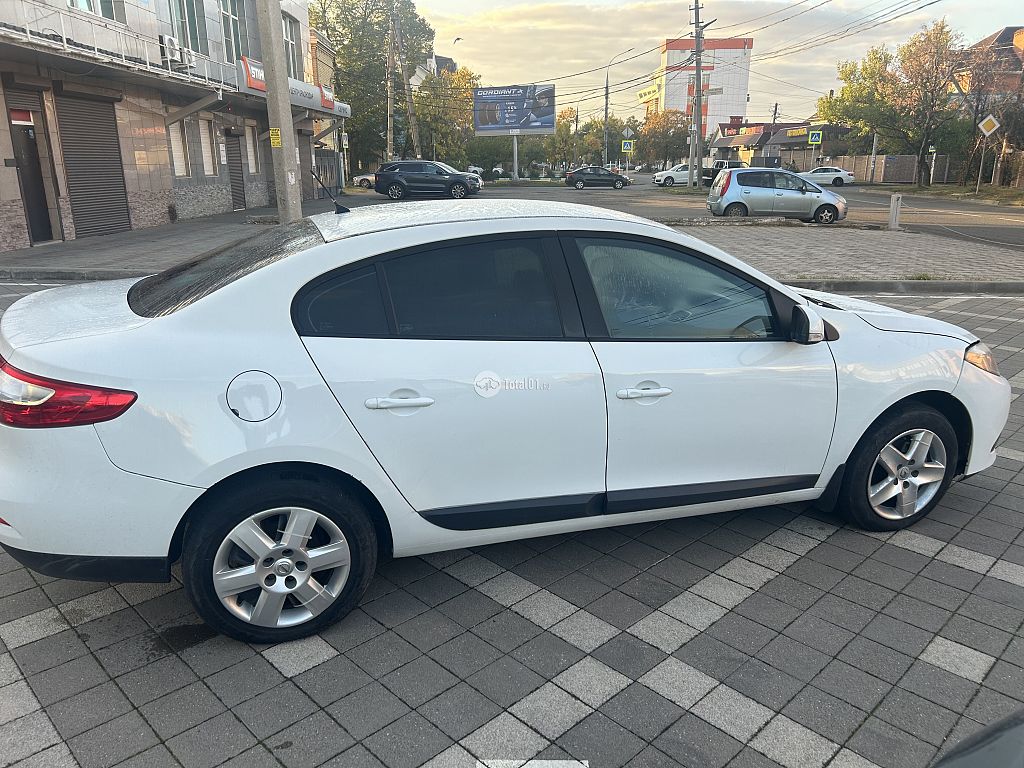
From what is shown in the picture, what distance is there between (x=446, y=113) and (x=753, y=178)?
39486 mm

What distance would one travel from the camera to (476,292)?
10.2 ft

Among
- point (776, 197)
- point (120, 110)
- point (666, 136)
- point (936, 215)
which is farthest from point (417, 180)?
point (666, 136)

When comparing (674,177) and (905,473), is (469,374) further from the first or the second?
(674,177)

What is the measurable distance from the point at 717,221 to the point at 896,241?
5.48 meters

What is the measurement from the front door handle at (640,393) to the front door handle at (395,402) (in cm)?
79

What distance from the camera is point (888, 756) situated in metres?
2.40

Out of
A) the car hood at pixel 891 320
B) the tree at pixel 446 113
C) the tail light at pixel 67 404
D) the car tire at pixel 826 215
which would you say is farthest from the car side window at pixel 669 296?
the tree at pixel 446 113

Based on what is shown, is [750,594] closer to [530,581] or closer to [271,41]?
[530,581]

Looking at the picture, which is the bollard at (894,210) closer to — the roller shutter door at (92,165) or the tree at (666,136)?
the roller shutter door at (92,165)

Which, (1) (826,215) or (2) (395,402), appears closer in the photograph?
(2) (395,402)

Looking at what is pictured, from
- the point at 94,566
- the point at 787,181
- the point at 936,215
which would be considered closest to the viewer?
the point at 94,566

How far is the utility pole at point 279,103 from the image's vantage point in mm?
14703

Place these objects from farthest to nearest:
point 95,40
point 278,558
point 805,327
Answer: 1. point 95,40
2. point 805,327
3. point 278,558

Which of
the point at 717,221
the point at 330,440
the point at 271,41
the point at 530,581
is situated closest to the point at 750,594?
the point at 530,581
